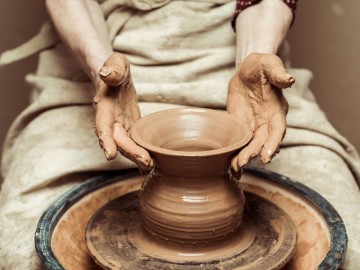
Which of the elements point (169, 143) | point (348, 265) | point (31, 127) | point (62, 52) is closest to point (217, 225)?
point (169, 143)

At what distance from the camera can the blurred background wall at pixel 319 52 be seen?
2.33 meters

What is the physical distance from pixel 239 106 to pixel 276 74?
213 millimetres

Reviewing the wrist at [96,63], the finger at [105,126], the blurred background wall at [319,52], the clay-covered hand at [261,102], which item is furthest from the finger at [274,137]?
the blurred background wall at [319,52]

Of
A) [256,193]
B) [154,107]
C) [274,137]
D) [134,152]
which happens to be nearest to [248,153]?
[274,137]

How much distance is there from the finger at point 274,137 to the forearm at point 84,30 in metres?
0.48

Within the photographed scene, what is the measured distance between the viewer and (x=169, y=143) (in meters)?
1.21

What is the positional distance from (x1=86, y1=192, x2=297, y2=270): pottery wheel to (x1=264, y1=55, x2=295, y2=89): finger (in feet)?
0.97

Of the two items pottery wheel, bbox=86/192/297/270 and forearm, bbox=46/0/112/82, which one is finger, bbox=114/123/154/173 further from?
forearm, bbox=46/0/112/82

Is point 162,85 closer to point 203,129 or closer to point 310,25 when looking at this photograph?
point 203,129

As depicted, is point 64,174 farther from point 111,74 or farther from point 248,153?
point 248,153

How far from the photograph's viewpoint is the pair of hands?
1116mm

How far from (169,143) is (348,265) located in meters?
0.46

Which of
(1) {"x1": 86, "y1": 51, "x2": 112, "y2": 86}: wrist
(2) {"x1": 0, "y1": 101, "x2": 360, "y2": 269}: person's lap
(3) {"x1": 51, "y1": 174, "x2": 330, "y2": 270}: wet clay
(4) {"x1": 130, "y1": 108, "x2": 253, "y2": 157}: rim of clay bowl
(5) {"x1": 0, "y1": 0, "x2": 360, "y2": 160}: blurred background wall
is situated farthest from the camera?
(5) {"x1": 0, "y1": 0, "x2": 360, "y2": 160}: blurred background wall

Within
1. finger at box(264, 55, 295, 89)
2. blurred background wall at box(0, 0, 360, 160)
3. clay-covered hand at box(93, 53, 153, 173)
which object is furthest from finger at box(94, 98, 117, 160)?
blurred background wall at box(0, 0, 360, 160)
